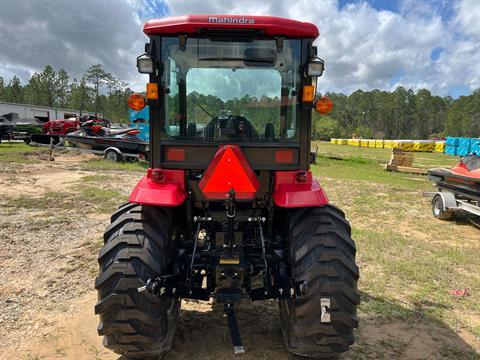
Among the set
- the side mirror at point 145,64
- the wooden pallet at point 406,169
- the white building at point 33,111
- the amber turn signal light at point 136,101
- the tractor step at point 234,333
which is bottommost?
the wooden pallet at point 406,169

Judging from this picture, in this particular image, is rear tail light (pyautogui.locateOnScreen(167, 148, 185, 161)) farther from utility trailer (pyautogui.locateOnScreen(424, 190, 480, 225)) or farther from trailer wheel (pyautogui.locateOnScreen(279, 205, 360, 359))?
utility trailer (pyautogui.locateOnScreen(424, 190, 480, 225))

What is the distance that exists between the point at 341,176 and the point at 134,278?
13483mm

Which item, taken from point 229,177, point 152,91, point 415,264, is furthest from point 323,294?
point 415,264

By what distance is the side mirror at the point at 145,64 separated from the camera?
9.55ft

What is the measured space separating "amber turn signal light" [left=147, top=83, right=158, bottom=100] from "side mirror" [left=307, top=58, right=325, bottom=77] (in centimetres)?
116

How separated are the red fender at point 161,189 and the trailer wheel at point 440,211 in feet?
23.9

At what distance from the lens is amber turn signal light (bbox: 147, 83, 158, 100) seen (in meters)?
3.01

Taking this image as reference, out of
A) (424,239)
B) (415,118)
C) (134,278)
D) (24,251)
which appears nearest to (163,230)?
(134,278)

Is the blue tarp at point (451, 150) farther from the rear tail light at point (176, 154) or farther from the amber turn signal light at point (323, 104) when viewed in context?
the rear tail light at point (176, 154)

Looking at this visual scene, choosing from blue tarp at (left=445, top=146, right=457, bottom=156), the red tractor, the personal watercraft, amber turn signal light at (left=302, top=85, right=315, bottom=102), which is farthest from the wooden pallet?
blue tarp at (left=445, top=146, right=457, bottom=156)

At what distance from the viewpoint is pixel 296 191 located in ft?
10.2

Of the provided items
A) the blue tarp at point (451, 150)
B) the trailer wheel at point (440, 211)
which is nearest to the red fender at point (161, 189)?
the trailer wheel at point (440, 211)

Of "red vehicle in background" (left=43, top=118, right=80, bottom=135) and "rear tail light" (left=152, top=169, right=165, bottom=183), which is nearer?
"rear tail light" (left=152, top=169, right=165, bottom=183)

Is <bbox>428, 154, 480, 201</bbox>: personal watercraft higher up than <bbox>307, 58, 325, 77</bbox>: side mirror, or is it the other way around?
<bbox>307, 58, 325, 77</bbox>: side mirror
